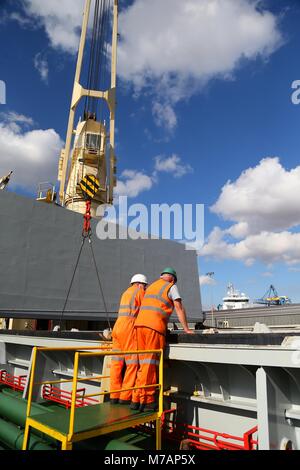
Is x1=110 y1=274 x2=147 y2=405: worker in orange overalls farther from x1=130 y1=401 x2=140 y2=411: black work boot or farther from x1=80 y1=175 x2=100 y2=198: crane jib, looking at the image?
x1=80 y1=175 x2=100 y2=198: crane jib

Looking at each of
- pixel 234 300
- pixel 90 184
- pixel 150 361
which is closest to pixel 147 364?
pixel 150 361

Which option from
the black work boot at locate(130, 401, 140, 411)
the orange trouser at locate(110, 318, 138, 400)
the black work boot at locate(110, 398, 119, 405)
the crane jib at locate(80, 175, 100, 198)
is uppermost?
the crane jib at locate(80, 175, 100, 198)

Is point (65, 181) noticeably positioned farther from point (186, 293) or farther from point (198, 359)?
point (198, 359)

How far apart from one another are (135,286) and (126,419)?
1.61 metres

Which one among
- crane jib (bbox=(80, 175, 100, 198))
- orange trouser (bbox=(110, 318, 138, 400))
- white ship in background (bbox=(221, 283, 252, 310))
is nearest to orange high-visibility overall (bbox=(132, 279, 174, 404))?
orange trouser (bbox=(110, 318, 138, 400))

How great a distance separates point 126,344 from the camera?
3881 mm

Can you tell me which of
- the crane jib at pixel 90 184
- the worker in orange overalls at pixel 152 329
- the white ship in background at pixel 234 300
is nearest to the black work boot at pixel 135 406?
the worker in orange overalls at pixel 152 329

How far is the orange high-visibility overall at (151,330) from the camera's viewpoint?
11.4 ft

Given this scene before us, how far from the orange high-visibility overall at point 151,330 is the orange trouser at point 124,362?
0.37 feet

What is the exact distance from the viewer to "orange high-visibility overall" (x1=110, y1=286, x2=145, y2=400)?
3.68m

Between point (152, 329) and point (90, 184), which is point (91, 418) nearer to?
point (152, 329)

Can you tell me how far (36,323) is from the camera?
1364 cm

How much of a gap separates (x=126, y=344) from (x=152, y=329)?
0.44m

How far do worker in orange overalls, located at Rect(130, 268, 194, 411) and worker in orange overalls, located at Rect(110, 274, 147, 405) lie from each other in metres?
0.13
